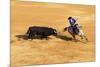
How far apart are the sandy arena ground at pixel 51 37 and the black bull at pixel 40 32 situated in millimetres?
45

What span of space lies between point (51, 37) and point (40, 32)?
154mm

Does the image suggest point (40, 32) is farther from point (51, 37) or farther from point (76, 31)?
point (76, 31)

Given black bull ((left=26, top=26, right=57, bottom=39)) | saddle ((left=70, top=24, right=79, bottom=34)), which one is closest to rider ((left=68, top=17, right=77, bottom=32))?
saddle ((left=70, top=24, right=79, bottom=34))

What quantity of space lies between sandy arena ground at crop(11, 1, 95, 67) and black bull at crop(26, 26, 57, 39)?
45 millimetres

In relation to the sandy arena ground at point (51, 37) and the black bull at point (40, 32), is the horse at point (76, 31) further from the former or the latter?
the black bull at point (40, 32)

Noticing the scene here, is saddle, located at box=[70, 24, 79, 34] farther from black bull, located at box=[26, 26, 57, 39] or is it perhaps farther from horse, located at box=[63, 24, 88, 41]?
black bull, located at box=[26, 26, 57, 39]

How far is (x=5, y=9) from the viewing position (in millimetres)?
2271

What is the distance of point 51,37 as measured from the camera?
247 centimetres

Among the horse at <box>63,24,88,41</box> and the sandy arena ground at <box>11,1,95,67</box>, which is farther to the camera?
the horse at <box>63,24,88,41</box>

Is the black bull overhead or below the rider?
below

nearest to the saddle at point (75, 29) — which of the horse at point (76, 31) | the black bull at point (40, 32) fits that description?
the horse at point (76, 31)

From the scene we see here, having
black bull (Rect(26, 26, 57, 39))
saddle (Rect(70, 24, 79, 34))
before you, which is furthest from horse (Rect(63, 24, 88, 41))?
black bull (Rect(26, 26, 57, 39))

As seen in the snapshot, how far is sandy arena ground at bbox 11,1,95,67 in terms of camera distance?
91.4 inches

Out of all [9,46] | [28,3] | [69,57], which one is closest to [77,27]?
[69,57]
